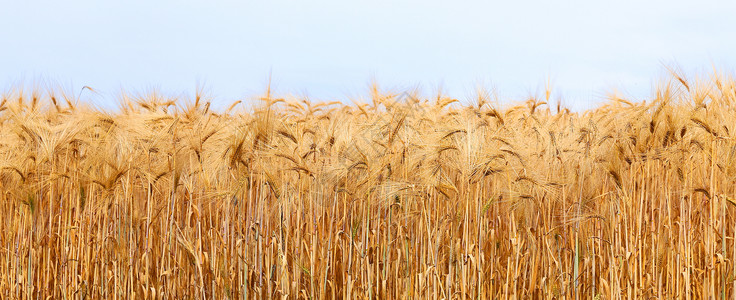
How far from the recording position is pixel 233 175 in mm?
3334

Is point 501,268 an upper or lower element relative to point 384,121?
lower

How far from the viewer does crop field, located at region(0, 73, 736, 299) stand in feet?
10.3

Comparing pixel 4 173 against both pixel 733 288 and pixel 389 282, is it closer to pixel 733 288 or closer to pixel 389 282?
pixel 389 282

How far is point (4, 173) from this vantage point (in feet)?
11.6

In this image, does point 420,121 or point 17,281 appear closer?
point 17,281

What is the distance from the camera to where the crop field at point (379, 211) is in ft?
10.3

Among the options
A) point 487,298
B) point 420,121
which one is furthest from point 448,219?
point 420,121

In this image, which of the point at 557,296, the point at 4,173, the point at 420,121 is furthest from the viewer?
the point at 420,121

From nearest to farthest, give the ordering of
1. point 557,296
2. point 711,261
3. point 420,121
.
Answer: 1. point 711,261
2. point 557,296
3. point 420,121

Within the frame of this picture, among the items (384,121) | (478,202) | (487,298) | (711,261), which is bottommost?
(487,298)

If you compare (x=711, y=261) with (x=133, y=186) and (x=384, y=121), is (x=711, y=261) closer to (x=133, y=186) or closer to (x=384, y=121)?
(x=384, y=121)

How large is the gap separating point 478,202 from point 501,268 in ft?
1.20

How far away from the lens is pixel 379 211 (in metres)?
3.17

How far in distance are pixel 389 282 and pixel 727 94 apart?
7.14 feet
